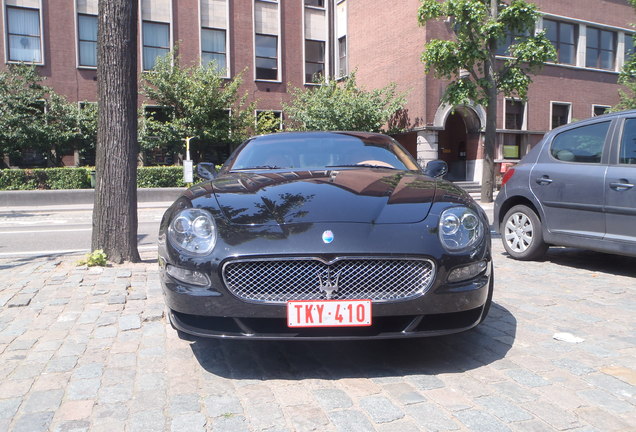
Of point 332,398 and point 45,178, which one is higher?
point 45,178

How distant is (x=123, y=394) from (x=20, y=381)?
649 mm

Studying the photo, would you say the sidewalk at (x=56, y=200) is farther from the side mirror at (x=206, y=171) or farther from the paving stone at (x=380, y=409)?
the paving stone at (x=380, y=409)

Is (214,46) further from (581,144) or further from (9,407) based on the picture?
(9,407)

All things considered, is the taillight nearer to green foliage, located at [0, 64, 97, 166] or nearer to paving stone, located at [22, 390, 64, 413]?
paving stone, located at [22, 390, 64, 413]

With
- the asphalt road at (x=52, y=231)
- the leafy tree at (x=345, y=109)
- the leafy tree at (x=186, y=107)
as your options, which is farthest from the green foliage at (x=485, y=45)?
the leafy tree at (x=186, y=107)

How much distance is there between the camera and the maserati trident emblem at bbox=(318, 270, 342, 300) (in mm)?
2707

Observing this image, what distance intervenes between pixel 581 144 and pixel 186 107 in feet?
58.7

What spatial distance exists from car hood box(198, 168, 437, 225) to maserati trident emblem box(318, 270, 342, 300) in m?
0.31

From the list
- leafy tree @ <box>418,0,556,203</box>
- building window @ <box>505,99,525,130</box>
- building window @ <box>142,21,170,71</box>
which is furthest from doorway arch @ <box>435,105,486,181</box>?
building window @ <box>142,21,170,71</box>

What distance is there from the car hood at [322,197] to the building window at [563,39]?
2574cm

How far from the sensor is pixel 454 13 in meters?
14.2

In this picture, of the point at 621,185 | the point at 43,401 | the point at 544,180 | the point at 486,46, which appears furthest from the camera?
the point at 486,46

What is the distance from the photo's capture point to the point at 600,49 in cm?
2717

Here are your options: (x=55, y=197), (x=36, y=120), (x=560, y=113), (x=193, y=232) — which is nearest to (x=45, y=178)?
(x=55, y=197)
